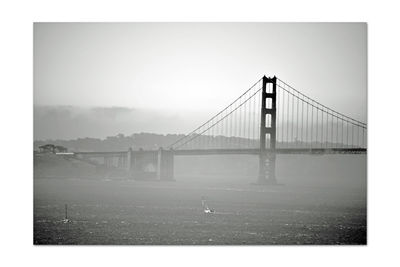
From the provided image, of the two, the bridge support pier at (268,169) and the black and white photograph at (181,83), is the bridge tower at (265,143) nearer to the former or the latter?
the bridge support pier at (268,169)

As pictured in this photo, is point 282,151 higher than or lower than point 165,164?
higher

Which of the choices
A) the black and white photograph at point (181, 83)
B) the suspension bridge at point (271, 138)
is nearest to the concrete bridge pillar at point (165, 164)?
the suspension bridge at point (271, 138)

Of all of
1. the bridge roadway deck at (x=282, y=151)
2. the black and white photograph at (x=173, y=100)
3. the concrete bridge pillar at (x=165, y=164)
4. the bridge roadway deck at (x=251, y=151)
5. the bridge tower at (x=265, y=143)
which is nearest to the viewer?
the black and white photograph at (x=173, y=100)

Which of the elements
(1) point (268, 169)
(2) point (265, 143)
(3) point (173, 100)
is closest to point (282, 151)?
(2) point (265, 143)

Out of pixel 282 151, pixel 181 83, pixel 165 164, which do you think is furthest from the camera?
pixel 165 164

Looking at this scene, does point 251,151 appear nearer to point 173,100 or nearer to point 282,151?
point 282,151

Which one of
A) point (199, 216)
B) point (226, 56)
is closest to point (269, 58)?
point (226, 56)
